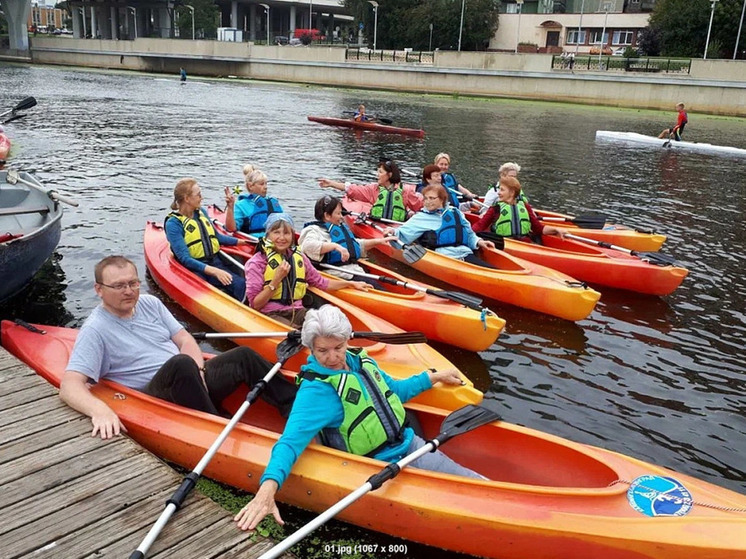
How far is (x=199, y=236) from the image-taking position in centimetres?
730

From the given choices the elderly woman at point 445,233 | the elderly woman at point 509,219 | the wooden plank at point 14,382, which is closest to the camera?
the wooden plank at point 14,382

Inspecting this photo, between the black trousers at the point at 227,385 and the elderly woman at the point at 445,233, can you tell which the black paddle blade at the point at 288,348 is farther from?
the elderly woman at the point at 445,233

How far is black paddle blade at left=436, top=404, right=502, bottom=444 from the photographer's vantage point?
401 centimetres

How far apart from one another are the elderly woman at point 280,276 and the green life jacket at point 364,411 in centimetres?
203

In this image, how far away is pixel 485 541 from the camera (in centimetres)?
372

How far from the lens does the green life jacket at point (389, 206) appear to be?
10133mm

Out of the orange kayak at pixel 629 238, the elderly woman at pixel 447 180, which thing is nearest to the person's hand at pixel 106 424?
the elderly woman at pixel 447 180

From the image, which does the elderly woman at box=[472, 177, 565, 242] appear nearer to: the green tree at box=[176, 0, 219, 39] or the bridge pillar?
the bridge pillar

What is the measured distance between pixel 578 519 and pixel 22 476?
3.32m

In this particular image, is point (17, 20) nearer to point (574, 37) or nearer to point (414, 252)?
point (574, 37)

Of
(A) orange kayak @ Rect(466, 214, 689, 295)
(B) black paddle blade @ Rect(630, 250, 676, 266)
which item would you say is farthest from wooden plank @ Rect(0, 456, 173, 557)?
(B) black paddle blade @ Rect(630, 250, 676, 266)

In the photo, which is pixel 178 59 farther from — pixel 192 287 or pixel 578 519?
pixel 578 519

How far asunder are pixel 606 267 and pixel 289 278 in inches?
189

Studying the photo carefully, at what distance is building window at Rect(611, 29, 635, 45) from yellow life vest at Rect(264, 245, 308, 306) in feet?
197
